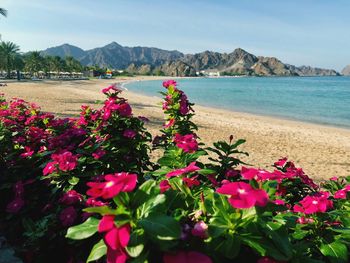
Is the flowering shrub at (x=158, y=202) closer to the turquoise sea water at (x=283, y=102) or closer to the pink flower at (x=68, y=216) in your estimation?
the pink flower at (x=68, y=216)

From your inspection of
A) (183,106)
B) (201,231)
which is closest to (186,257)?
(201,231)

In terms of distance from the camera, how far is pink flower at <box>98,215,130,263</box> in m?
1.13

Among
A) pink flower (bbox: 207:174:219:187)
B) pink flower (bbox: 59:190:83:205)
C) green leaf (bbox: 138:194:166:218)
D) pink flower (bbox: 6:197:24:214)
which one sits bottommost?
pink flower (bbox: 6:197:24:214)

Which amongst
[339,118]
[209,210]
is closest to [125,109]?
[209,210]

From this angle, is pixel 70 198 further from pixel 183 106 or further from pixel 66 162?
pixel 183 106

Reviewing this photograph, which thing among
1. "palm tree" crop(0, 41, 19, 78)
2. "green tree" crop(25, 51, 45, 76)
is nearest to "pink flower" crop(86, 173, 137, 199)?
"palm tree" crop(0, 41, 19, 78)

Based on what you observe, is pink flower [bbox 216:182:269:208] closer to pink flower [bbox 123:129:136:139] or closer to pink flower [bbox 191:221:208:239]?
pink flower [bbox 191:221:208:239]

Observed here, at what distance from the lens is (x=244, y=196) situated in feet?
3.92

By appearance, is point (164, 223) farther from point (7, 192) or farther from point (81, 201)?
point (7, 192)

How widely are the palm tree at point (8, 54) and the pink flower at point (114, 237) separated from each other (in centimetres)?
7022

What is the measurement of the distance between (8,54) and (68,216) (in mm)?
69737

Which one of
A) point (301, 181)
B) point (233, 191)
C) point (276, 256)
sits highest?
point (233, 191)

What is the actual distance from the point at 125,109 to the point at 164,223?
96.9 inches

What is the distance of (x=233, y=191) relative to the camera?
1242mm
